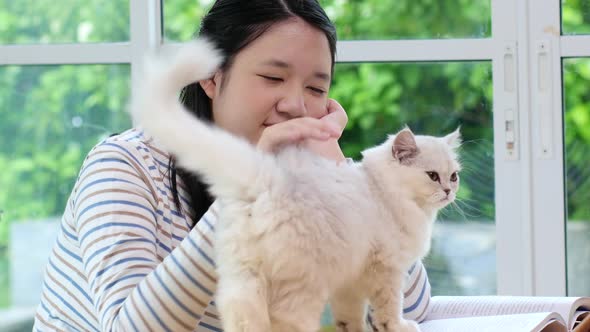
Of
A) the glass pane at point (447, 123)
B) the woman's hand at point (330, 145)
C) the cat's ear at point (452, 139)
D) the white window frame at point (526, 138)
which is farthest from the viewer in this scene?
the glass pane at point (447, 123)

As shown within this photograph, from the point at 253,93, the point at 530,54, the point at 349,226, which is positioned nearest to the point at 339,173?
the point at 349,226

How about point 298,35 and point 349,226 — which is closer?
point 349,226

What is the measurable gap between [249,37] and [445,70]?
1.41m

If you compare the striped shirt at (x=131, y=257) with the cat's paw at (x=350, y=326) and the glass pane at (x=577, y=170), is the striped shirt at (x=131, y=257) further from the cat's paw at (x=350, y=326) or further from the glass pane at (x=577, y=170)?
the glass pane at (x=577, y=170)

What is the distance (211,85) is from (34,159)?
1612mm

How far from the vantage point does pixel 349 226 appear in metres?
0.80

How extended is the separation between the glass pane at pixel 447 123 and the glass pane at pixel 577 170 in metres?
0.22

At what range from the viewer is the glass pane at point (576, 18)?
2328 millimetres

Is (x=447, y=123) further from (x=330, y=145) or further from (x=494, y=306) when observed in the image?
(x=330, y=145)

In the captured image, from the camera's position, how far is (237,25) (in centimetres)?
119

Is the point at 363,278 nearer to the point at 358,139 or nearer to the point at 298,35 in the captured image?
the point at 298,35

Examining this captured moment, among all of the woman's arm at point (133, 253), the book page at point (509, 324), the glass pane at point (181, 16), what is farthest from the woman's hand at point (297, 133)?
the glass pane at point (181, 16)

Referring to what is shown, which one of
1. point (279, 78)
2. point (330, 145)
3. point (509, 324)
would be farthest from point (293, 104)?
point (509, 324)

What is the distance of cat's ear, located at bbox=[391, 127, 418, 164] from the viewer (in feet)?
3.11
